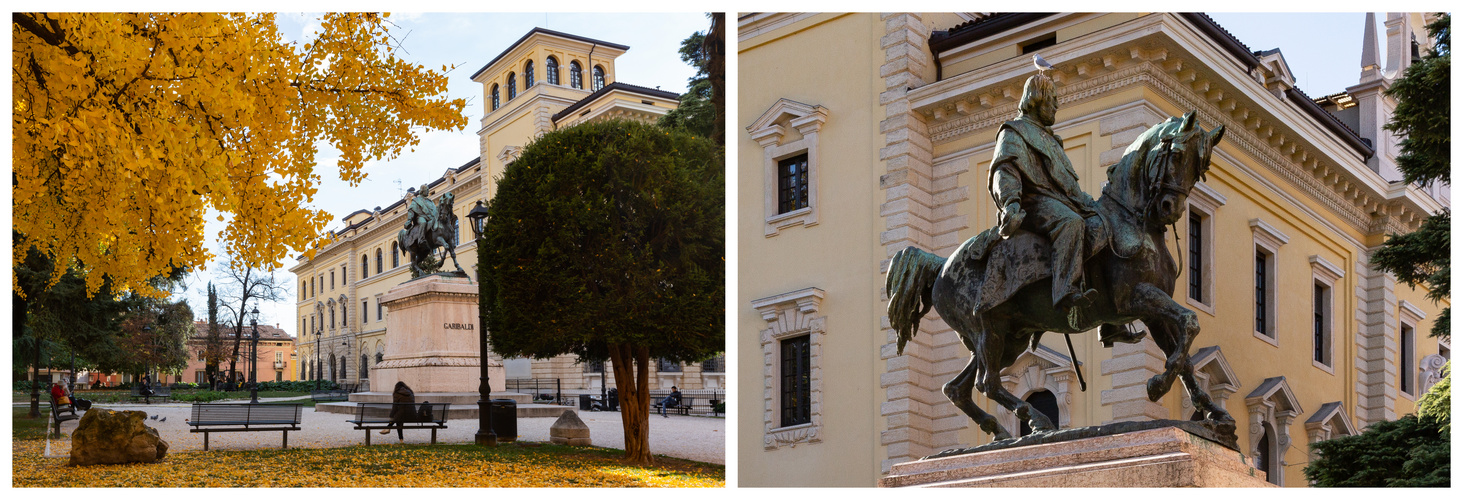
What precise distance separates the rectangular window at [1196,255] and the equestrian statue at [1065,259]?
34.1 ft

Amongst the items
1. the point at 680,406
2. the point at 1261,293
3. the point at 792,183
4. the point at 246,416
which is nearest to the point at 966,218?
the point at 792,183

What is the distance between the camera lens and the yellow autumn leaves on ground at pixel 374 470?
11453 millimetres

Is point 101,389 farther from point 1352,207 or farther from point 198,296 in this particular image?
point 1352,207

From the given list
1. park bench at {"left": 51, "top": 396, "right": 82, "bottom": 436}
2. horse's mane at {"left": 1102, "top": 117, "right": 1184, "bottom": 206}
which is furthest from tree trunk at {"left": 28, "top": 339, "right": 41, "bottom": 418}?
horse's mane at {"left": 1102, "top": 117, "right": 1184, "bottom": 206}

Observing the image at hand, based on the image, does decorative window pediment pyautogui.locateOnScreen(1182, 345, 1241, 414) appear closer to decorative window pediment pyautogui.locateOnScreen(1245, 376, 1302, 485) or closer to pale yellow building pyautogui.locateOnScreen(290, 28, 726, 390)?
decorative window pediment pyautogui.locateOnScreen(1245, 376, 1302, 485)

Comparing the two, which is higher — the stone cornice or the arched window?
the stone cornice

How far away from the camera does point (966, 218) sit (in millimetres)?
18094

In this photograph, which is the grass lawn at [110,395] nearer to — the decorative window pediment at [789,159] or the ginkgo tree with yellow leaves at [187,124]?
the ginkgo tree with yellow leaves at [187,124]

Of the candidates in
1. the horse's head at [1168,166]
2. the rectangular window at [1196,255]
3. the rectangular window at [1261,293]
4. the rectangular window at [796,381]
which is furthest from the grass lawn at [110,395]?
the rectangular window at [1261,293]

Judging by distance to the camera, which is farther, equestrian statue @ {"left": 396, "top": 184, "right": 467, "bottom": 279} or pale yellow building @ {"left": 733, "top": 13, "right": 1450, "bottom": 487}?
equestrian statue @ {"left": 396, "top": 184, "right": 467, "bottom": 279}

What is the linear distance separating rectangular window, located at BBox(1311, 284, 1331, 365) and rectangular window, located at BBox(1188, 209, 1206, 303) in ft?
13.0

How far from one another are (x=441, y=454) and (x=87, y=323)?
541 cm

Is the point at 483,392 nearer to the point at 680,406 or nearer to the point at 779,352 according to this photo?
the point at 779,352

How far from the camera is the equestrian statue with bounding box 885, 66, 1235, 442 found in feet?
23.1
